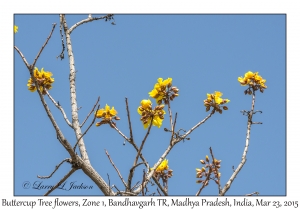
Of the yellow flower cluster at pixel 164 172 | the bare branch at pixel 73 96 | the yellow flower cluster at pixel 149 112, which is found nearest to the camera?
the bare branch at pixel 73 96

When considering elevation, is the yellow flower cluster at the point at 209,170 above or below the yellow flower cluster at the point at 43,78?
below

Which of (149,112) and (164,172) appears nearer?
(149,112)

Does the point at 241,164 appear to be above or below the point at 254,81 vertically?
below

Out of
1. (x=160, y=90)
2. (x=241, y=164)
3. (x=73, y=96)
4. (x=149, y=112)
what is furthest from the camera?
(x=160, y=90)

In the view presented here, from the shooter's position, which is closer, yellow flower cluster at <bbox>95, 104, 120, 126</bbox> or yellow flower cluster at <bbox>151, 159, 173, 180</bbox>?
yellow flower cluster at <bbox>95, 104, 120, 126</bbox>

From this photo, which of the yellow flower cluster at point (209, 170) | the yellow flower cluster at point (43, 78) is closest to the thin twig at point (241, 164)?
the yellow flower cluster at point (209, 170)

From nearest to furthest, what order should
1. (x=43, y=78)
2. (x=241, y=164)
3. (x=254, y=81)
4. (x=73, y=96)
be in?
1. (x=73, y=96)
2. (x=241, y=164)
3. (x=43, y=78)
4. (x=254, y=81)

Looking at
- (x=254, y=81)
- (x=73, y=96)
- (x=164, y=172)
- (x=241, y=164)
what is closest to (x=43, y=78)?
(x=73, y=96)

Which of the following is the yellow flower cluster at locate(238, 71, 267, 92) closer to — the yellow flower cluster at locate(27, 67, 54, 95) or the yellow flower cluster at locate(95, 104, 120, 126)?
the yellow flower cluster at locate(95, 104, 120, 126)

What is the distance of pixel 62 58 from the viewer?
445 centimetres

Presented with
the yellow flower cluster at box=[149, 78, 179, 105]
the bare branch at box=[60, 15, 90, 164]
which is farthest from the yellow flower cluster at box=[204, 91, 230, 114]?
the bare branch at box=[60, 15, 90, 164]

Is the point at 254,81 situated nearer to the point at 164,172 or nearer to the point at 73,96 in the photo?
the point at 164,172

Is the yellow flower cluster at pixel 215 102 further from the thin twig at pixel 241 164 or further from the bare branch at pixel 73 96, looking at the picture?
the bare branch at pixel 73 96
